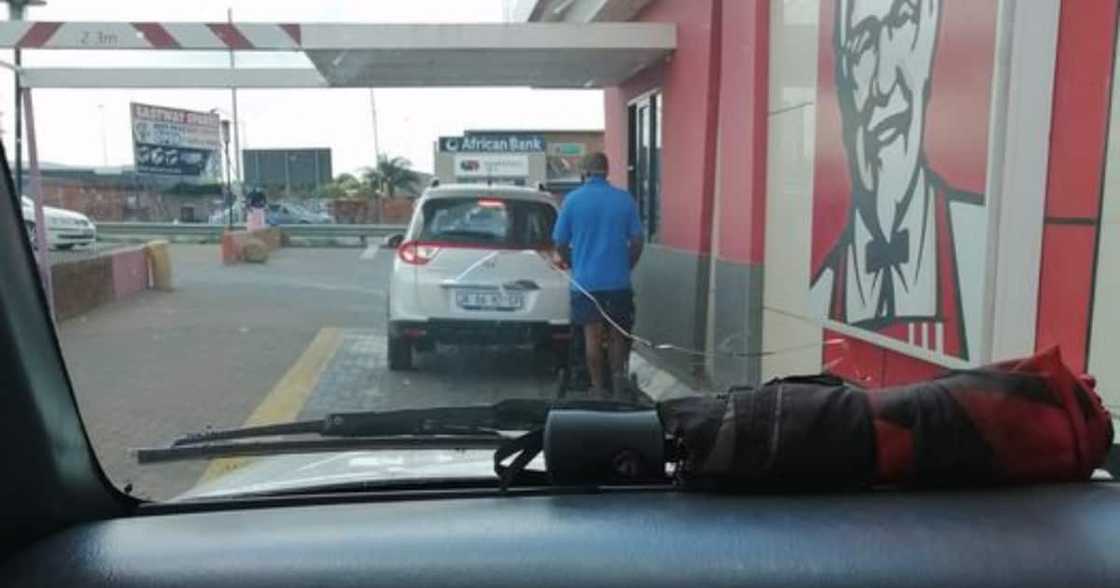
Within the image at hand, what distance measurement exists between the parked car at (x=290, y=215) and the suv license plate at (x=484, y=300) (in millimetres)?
1678

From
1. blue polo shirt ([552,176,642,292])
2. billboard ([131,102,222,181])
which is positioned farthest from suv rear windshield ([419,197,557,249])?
billboard ([131,102,222,181])

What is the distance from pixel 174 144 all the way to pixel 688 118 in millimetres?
5837

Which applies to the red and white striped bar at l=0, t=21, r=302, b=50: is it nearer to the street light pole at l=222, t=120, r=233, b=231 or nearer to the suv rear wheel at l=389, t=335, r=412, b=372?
the suv rear wheel at l=389, t=335, r=412, b=372

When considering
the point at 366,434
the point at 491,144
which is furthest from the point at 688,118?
the point at 491,144

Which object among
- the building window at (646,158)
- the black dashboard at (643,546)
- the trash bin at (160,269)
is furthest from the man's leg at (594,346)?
the black dashboard at (643,546)

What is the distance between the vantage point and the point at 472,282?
848 cm

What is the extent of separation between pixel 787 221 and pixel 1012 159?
9.20 ft

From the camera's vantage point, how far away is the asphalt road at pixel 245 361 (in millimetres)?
4918

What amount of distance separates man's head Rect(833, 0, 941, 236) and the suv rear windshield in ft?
11.2

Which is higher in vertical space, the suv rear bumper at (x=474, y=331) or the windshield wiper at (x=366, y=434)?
the windshield wiper at (x=366, y=434)

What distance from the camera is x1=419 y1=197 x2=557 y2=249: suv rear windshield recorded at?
8.67 meters

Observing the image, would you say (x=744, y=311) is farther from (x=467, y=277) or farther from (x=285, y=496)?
(x=285, y=496)

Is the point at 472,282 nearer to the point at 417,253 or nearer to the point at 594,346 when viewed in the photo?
the point at 417,253

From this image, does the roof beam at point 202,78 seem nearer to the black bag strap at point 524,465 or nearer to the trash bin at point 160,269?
the trash bin at point 160,269
